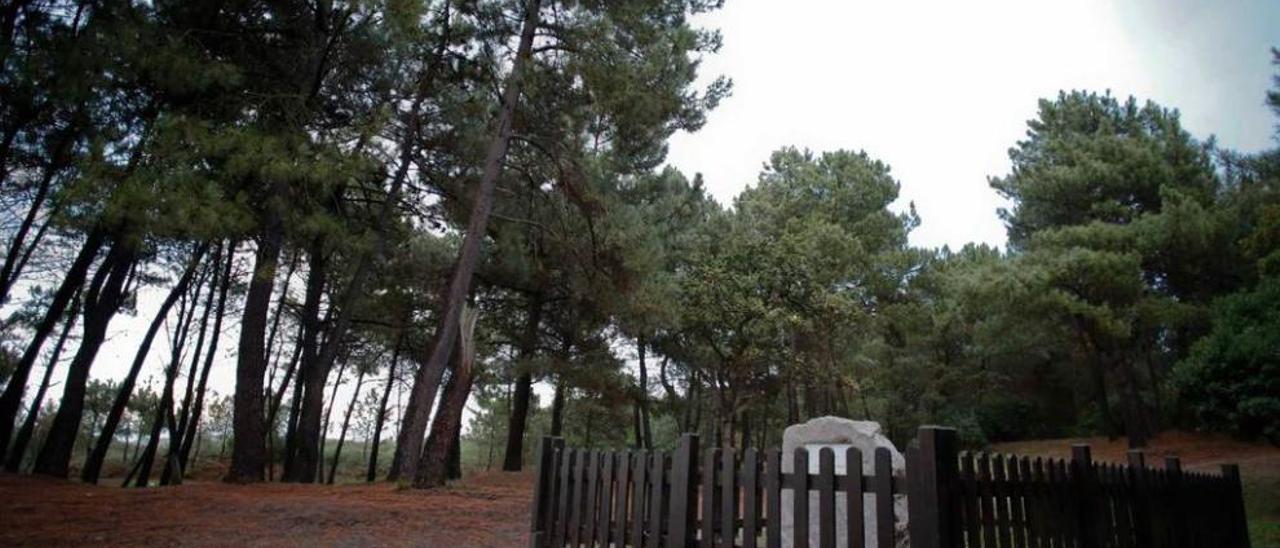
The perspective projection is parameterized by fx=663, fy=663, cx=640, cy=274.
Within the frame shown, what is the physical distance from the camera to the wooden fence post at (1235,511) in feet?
22.1

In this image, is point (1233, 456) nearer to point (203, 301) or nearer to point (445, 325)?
point (445, 325)

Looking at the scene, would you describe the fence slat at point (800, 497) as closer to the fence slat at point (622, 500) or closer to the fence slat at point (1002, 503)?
the fence slat at point (1002, 503)

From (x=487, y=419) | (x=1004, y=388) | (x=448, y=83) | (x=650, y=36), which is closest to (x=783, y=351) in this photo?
(x=650, y=36)

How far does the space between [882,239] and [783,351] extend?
9.78 metres

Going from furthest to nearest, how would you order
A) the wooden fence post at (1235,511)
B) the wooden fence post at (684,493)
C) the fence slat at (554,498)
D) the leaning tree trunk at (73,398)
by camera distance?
the leaning tree trunk at (73,398), the wooden fence post at (1235,511), the fence slat at (554,498), the wooden fence post at (684,493)

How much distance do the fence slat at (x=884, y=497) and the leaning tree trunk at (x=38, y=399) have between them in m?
15.6

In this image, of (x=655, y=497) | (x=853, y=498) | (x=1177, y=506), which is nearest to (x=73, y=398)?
(x=655, y=497)

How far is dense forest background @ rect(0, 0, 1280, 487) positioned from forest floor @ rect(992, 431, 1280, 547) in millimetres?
784

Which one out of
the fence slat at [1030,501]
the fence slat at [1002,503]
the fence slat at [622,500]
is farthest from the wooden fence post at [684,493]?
the fence slat at [1030,501]

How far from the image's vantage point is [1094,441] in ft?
66.6

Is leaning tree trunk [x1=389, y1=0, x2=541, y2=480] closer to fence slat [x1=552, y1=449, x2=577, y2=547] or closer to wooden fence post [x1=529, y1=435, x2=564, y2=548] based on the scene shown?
wooden fence post [x1=529, y1=435, x2=564, y2=548]

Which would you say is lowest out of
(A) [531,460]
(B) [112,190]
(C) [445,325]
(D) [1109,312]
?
(A) [531,460]

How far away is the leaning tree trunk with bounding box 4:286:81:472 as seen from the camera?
12431 millimetres

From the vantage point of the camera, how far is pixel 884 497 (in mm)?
2854
